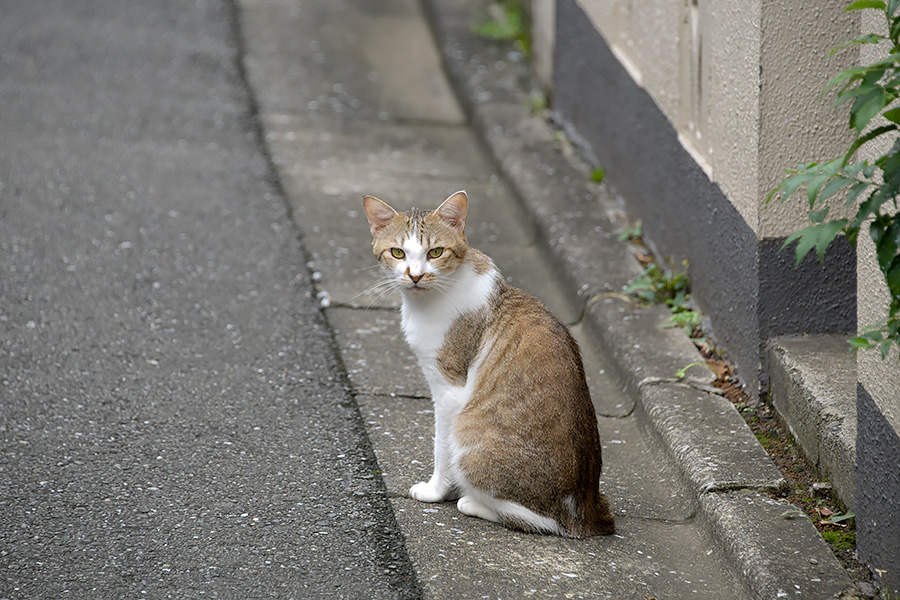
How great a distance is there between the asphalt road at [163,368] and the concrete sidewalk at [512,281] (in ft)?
0.56

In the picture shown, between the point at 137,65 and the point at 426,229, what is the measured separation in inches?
189

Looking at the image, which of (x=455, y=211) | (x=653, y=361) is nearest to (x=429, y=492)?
(x=455, y=211)

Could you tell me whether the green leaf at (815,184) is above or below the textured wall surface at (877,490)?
above

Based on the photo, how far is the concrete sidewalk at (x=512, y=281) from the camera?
290 cm

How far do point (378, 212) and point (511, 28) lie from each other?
4879mm

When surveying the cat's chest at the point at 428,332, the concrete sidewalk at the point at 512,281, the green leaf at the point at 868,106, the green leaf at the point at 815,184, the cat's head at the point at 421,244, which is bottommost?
the concrete sidewalk at the point at 512,281

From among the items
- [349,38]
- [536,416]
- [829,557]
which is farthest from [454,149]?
[829,557]

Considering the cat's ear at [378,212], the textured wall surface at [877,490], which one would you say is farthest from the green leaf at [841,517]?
the cat's ear at [378,212]

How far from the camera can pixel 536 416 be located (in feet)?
9.71

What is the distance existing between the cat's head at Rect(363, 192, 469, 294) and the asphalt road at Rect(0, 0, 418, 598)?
754mm

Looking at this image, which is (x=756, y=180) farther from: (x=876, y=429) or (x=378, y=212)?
(x=378, y=212)

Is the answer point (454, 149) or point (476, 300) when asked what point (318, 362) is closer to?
point (476, 300)

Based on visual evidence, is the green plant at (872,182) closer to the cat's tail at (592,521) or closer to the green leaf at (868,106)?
the green leaf at (868,106)

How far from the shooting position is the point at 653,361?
12.8 feet
